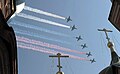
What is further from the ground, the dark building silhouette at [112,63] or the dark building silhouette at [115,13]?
the dark building silhouette at [115,13]

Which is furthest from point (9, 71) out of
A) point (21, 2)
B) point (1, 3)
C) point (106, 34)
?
point (106, 34)

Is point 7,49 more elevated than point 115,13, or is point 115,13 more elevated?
point 115,13

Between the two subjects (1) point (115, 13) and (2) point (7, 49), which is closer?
(2) point (7, 49)

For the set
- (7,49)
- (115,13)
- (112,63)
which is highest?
(115,13)

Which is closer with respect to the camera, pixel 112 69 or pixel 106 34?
pixel 112 69

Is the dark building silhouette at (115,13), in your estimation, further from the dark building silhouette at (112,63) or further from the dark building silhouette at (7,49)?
the dark building silhouette at (7,49)

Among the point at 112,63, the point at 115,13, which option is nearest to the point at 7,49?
the point at 115,13

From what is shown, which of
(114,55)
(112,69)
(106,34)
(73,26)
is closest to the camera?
(112,69)

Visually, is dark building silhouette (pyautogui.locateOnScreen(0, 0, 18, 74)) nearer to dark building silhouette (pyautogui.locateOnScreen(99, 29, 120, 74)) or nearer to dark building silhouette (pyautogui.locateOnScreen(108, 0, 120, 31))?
dark building silhouette (pyautogui.locateOnScreen(99, 29, 120, 74))

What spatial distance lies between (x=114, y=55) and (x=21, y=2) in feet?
46.8

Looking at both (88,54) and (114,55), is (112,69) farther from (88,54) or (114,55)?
(88,54)

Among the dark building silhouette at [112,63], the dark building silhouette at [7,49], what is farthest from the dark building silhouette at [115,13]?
the dark building silhouette at [7,49]

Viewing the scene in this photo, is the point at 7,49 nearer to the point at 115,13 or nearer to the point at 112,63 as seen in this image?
the point at 115,13

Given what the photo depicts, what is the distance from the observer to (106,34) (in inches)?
1688
